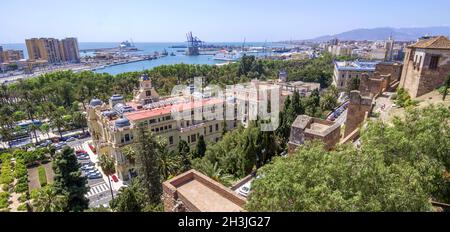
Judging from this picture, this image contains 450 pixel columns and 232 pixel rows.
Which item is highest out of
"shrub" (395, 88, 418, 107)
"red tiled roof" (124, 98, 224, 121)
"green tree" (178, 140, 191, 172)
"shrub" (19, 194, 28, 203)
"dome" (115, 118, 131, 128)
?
"shrub" (395, 88, 418, 107)

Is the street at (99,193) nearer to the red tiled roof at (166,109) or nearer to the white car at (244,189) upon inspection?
the red tiled roof at (166,109)

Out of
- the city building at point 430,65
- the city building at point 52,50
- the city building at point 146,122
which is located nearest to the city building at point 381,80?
the city building at point 430,65

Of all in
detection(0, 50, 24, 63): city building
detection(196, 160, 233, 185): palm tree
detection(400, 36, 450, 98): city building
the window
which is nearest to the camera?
detection(400, 36, 450, 98): city building

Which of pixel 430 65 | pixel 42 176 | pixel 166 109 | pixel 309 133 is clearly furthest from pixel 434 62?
pixel 42 176

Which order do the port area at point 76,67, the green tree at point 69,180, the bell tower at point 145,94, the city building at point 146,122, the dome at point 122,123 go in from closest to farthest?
the green tree at point 69,180
the dome at point 122,123
the city building at point 146,122
the bell tower at point 145,94
the port area at point 76,67

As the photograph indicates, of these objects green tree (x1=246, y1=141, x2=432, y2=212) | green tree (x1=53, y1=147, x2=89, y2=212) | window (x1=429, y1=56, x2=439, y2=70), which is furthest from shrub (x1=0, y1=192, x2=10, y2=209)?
window (x1=429, y1=56, x2=439, y2=70)

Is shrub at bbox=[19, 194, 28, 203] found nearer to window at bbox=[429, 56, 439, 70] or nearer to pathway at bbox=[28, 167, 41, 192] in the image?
pathway at bbox=[28, 167, 41, 192]
